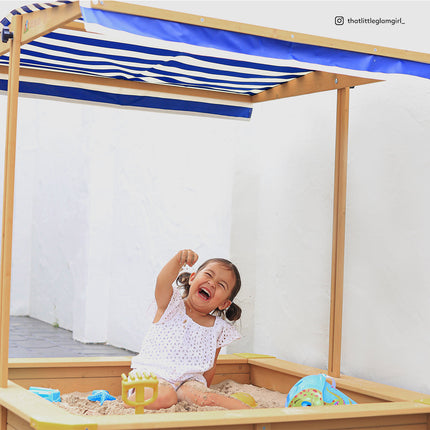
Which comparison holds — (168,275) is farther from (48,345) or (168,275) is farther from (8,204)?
(48,345)

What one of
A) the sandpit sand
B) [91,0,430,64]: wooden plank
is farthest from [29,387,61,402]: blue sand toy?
[91,0,430,64]: wooden plank

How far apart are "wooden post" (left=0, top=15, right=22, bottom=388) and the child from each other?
2.83 ft

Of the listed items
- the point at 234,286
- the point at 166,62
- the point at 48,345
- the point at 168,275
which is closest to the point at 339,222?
the point at 234,286

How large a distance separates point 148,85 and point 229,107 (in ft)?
1.97

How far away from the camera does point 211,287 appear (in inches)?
157

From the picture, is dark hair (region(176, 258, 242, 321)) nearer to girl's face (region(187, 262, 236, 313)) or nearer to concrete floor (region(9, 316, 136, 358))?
girl's face (region(187, 262, 236, 313))

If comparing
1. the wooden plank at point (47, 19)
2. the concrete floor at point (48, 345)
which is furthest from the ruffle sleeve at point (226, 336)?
the concrete floor at point (48, 345)

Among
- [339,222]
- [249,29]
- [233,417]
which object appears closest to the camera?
[233,417]

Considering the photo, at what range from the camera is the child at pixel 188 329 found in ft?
12.4

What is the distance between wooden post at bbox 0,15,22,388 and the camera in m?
3.14

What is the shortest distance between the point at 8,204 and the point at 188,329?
1297 mm

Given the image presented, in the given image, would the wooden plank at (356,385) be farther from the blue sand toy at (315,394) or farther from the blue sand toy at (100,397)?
the blue sand toy at (100,397)

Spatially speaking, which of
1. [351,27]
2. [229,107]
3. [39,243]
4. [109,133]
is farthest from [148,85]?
[39,243]

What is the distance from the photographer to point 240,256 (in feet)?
17.8
